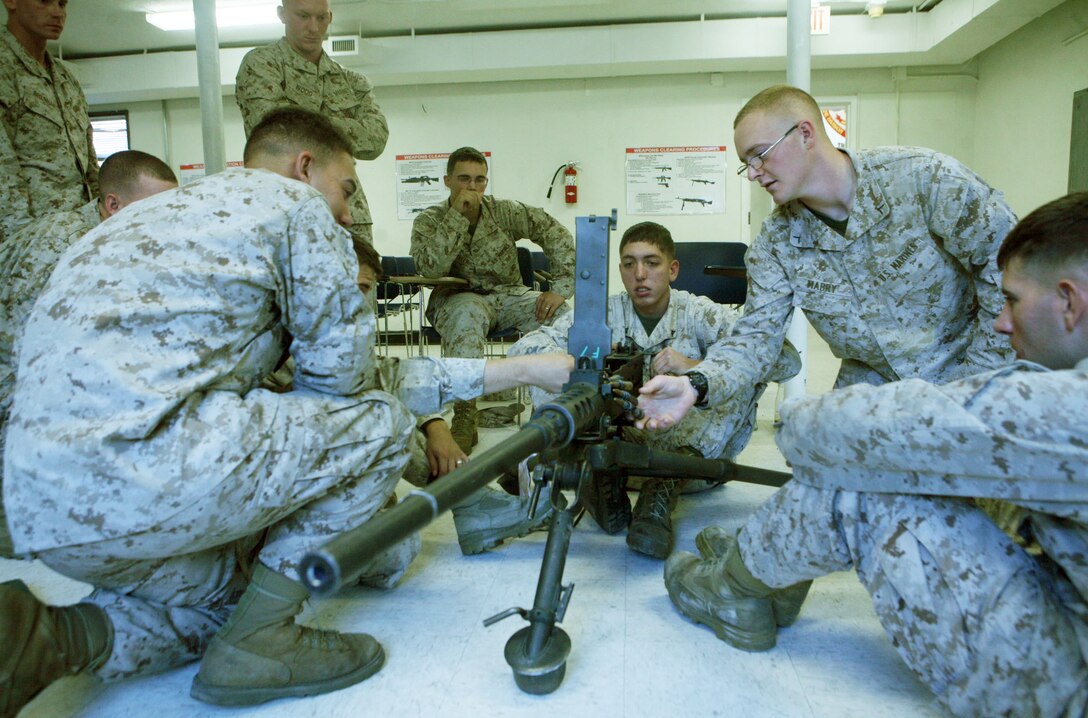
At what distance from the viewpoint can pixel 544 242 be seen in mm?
3887

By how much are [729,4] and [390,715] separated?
597 cm

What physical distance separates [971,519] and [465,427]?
7.72 feet

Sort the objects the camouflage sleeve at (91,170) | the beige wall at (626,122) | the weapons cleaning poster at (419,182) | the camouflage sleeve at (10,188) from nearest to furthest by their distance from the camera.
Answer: the camouflage sleeve at (10,188) → the camouflage sleeve at (91,170) → the beige wall at (626,122) → the weapons cleaning poster at (419,182)

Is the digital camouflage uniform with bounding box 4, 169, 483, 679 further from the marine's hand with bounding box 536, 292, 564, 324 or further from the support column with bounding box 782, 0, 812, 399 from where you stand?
the support column with bounding box 782, 0, 812, 399

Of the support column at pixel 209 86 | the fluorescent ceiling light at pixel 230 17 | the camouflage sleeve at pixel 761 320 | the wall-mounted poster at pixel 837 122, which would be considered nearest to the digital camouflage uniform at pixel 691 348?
the camouflage sleeve at pixel 761 320

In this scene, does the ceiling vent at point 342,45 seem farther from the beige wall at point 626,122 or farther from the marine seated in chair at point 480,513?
the marine seated in chair at point 480,513

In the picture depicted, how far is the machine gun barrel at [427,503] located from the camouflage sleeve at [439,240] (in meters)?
2.63

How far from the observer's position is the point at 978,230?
5.65 ft

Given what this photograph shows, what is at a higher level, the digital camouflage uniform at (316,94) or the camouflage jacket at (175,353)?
the digital camouflage uniform at (316,94)

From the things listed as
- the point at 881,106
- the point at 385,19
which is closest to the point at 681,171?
the point at 881,106

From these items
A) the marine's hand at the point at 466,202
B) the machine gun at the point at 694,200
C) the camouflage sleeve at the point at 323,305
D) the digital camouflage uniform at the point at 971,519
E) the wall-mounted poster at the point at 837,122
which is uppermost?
the wall-mounted poster at the point at 837,122

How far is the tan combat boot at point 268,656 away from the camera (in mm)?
1203

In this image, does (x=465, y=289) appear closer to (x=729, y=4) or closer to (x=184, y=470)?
(x=184, y=470)

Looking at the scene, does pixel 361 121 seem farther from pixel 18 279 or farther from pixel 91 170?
pixel 18 279
